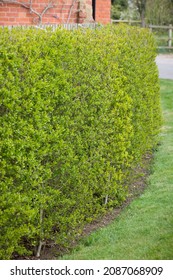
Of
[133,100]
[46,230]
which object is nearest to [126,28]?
[133,100]

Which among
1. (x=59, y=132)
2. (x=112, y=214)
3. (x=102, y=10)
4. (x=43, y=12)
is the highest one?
(x=102, y=10)

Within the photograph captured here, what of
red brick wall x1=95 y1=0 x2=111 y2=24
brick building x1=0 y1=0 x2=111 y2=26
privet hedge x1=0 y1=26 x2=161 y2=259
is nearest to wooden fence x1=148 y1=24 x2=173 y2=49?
red brick wall x1=95 y1=0 x2=111 y2=24

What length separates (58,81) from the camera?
6668mm

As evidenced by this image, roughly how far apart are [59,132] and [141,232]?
1582 millimetres

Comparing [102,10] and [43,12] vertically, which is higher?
[102,10]

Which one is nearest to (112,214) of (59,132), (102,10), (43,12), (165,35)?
(59,132)

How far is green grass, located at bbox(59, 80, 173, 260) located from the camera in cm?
657

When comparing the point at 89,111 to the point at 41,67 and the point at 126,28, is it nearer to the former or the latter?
the point at 41,67

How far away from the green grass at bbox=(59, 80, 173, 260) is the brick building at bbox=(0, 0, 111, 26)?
5.47m

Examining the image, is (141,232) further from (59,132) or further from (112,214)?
(59,132)

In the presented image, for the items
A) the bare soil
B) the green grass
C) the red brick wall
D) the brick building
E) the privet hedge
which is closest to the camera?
the privet hedge

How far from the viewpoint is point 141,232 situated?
7312mm

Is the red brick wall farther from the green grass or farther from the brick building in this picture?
the green grass

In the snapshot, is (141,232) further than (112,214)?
No
